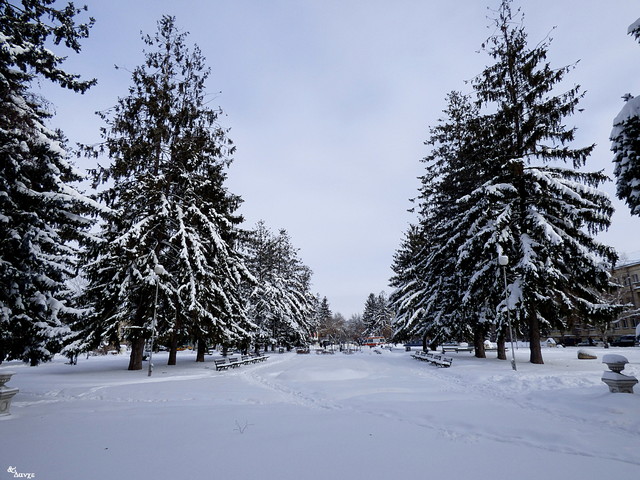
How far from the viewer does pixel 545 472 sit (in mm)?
4574

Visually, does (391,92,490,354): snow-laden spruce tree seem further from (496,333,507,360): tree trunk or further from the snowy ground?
the snowy ground

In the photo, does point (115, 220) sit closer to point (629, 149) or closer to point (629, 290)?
point (629, 149)

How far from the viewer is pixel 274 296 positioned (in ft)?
127

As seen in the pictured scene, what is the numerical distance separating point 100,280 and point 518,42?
2626 centimetres

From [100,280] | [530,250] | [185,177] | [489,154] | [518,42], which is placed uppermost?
[518,42]

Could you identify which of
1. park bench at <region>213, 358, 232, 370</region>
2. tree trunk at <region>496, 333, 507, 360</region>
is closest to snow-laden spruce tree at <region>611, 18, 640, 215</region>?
tree trunk at <region>496, 333, 507, 360</region>

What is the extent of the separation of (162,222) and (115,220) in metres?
3.31

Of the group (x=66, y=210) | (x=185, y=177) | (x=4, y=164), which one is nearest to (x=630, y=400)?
(x=66, y=210)

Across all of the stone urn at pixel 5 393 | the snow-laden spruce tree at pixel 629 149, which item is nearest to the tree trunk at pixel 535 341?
the snow-laden spruce tree at pixel 629 149

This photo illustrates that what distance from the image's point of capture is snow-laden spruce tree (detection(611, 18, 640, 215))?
29.1 ft

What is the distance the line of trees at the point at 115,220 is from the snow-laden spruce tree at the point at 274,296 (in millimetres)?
10431

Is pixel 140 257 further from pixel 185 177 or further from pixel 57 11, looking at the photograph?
pixel 57 11

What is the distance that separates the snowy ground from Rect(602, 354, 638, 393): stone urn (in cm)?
26
